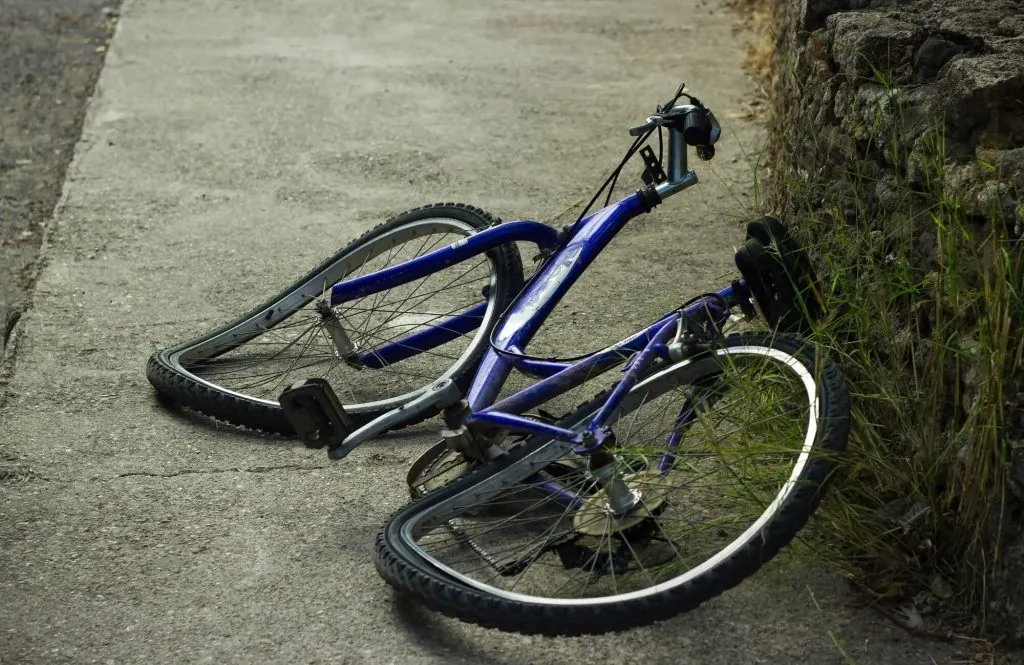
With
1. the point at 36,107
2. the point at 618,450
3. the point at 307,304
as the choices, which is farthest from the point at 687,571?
the point at 36,107

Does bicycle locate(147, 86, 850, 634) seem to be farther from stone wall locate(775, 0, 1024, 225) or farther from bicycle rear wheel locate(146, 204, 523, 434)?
stone wall locate(775, 0, 1024, 225)

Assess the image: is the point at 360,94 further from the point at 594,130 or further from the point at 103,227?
the point at 103,227

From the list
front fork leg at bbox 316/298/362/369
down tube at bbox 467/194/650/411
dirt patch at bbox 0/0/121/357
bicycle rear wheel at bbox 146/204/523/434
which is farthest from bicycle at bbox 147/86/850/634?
dirt patch at bbox 0/0/121/357

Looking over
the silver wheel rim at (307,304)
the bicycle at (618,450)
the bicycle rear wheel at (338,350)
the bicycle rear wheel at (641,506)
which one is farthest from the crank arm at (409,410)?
the silver wheel rim at (307,304)

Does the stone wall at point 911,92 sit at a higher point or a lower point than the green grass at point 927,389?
higher

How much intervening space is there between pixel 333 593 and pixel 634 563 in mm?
811

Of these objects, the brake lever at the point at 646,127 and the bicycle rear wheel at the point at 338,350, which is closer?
the brake lever at the point at 646,127

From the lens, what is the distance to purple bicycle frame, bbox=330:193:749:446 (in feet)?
11.0

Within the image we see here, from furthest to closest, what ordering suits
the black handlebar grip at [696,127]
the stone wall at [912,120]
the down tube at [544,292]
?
1. the black handlebar grip at [696,127]
2. the down tube at [544,292]
3. the stone wall at [912,120]

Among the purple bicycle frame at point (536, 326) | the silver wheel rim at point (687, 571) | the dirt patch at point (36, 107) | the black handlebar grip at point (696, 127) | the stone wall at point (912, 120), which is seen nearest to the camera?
the silver wheel rim at point (687, 571)

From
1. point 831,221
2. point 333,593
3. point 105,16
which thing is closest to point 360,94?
point 105,16

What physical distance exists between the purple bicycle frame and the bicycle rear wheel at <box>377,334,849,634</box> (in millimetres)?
96

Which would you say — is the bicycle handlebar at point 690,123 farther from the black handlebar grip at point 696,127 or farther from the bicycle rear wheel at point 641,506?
the bicycle rear wheel at point 641,506

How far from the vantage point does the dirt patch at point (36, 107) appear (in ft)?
18.8
